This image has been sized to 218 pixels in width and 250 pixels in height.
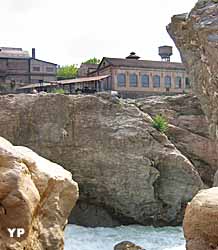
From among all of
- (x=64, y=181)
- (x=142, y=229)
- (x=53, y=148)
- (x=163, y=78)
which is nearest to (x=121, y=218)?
(x=142, y=229)

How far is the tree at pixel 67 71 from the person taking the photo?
64406 mm

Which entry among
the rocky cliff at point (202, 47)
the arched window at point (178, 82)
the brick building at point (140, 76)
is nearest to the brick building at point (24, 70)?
the brick building at point (140, 76)

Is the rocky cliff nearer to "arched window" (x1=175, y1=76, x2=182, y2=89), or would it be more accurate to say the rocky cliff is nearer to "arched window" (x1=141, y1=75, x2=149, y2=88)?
"arched window" (x1=141, y1=75, x2=149, y2=88)

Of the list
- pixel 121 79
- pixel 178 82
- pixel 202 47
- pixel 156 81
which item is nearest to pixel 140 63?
pixel 156 81

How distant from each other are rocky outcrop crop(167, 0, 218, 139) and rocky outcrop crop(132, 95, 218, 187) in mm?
8018

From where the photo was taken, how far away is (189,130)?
30562mm

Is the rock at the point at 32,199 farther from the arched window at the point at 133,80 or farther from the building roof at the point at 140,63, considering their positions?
the arched window at the point at 133,80

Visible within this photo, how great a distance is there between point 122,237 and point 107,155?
16.0ft

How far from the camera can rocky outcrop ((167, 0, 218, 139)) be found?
1781 cm

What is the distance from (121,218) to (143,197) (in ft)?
5.68

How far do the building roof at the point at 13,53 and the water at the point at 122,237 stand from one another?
40333mm

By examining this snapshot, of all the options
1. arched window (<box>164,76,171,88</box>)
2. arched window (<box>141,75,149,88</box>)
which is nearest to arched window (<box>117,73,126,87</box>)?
arched window (<box>141,75,149,88</box>)

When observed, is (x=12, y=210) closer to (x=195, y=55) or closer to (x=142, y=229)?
(x=195, y=55)

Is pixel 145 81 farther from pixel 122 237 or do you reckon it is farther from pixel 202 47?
pixel 202 47
